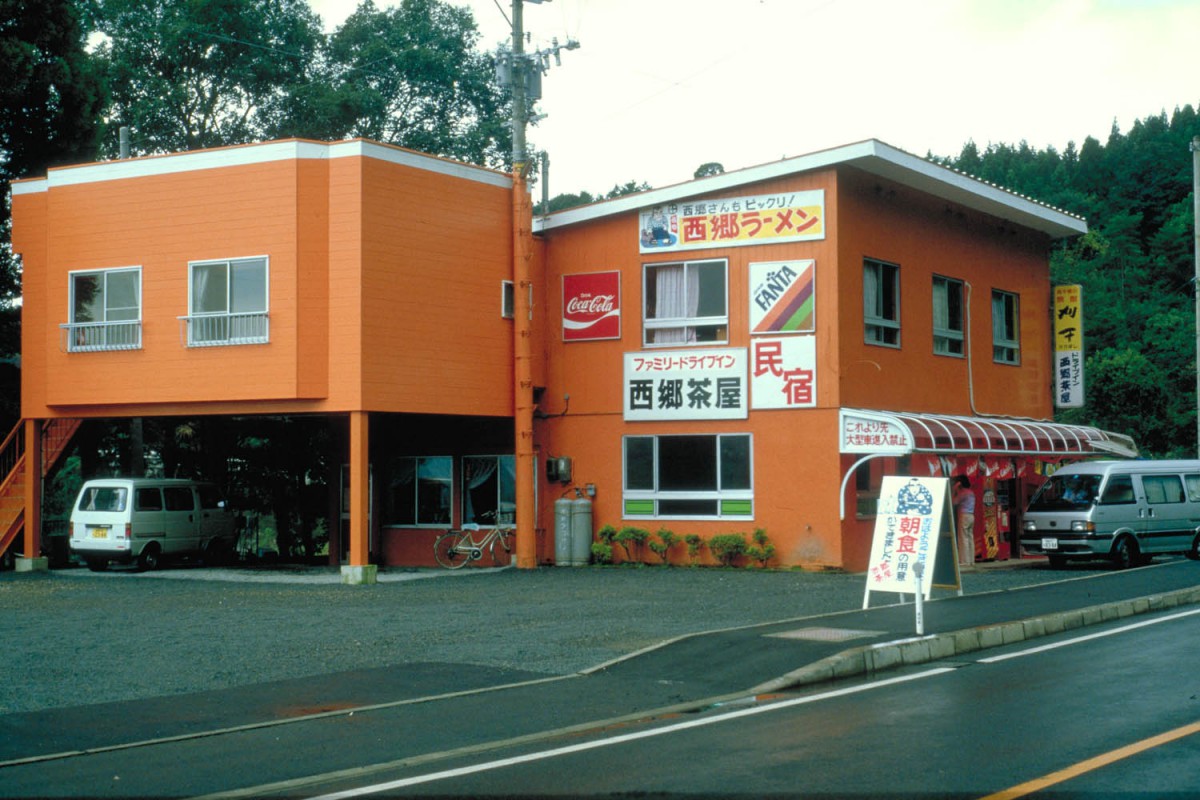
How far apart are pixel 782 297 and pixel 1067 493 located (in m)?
6.28

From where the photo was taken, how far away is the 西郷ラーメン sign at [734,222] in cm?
2261

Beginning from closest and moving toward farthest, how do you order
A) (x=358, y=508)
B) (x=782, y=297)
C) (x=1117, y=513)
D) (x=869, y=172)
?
(x=358, y=508) < (x=1117, y=513) < (x=782, y=297) < (x=869, y=172)

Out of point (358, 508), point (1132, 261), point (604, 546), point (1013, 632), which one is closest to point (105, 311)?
point (358, 508)

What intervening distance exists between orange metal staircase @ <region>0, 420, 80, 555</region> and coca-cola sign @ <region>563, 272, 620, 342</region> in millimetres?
9766

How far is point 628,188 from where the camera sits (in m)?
59.0

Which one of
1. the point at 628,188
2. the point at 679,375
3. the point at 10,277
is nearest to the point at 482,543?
the point at 679,375

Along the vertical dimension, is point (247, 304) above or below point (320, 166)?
below

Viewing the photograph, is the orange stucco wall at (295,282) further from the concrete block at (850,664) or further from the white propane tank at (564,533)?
the concrete block at (850,664)

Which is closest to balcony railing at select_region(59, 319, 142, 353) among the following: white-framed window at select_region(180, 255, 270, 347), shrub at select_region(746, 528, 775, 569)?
white-framed window at select_region(180, 255, 270, 347)

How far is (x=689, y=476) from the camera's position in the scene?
23.6 meters

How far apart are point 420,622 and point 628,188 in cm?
4538

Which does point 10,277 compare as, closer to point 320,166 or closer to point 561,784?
point 320,166

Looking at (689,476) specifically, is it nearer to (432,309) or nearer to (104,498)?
(432,309)

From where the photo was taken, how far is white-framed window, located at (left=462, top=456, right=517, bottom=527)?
2550 cm
